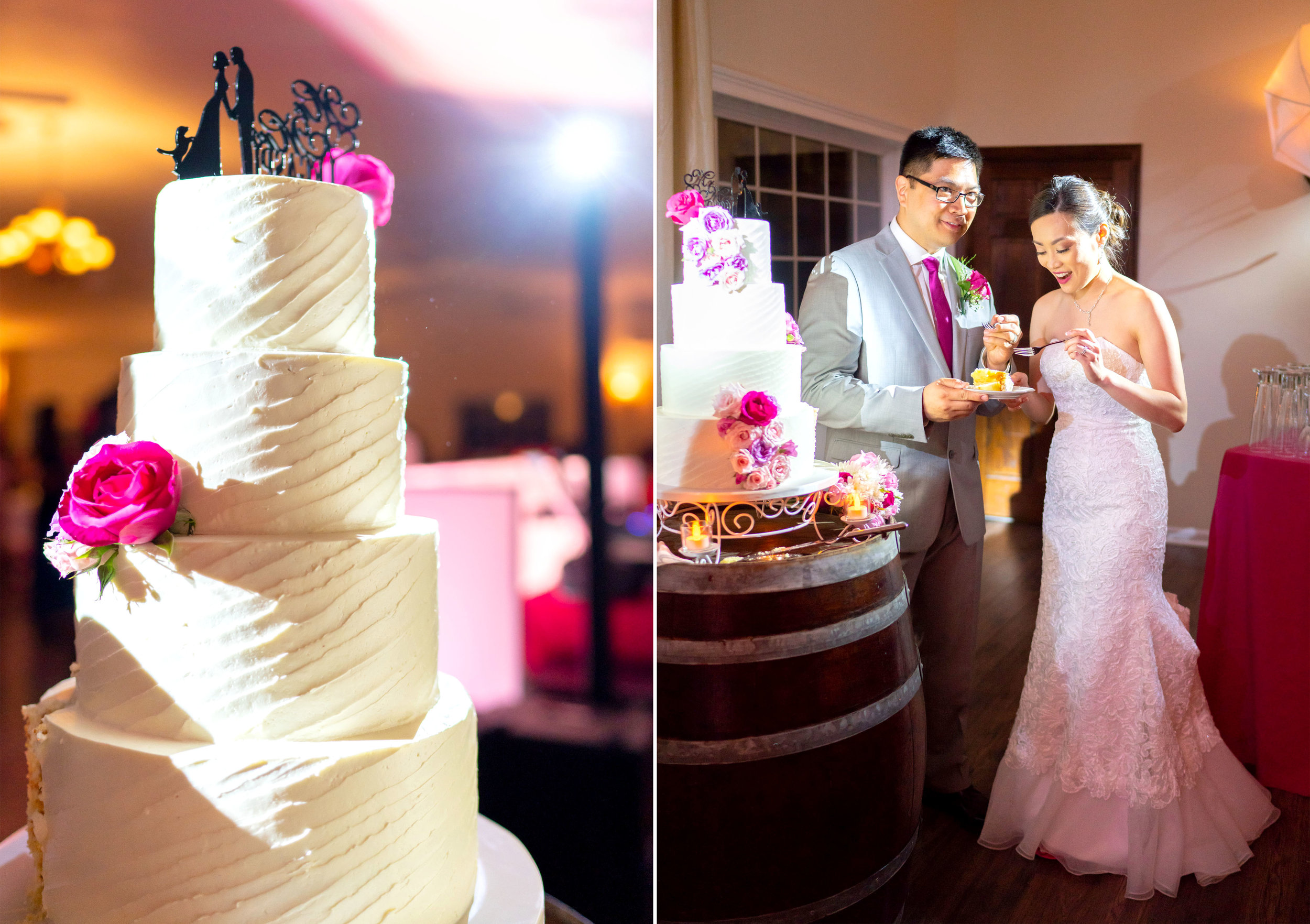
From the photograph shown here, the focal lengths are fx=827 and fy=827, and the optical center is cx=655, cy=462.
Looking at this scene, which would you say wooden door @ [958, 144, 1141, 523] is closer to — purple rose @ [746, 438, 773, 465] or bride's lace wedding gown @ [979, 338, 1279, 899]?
bride's lace wedding gown @ [979, 338, 1279, 899]

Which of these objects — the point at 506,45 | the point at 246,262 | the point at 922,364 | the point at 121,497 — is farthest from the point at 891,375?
the point at 121,497

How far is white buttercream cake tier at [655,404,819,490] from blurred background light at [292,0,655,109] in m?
0.72

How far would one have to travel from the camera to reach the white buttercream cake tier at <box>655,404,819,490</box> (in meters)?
1.54

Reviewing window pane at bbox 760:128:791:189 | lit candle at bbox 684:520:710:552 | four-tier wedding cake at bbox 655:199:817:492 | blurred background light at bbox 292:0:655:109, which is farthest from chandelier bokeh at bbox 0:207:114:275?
window pane at bbox 760:128:791:189

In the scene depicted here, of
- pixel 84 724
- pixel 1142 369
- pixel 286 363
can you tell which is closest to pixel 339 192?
pixel 286 363

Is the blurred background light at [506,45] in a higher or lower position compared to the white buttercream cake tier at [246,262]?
higher

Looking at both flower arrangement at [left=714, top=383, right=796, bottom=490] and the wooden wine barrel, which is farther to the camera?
flower arrangement at [left=714, top=383, right=796, bottom=490]

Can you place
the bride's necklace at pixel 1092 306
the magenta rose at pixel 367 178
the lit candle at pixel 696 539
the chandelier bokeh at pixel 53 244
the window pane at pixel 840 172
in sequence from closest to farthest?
the magenta rose at pixel 367 178 → the lit candle at pixel 696 539 → the chandelier bokeh at pixel 53 244 → the bride's necklace at pixel 1092 306 → the window pane at pixel 840 172

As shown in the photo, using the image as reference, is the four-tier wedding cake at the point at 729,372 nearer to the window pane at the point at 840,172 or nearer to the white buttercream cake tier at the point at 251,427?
the window pane at the point at 840,172

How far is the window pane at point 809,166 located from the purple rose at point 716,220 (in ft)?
0.66

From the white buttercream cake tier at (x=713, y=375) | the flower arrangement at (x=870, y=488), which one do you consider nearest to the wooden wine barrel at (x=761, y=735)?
the flower arrangement at (x=870, y=488)

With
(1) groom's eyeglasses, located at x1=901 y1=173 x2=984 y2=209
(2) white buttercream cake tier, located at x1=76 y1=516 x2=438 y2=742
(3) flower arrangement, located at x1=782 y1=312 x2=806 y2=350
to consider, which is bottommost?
(2) white buttercream cake tier, located at x1=76 y1=516 x2=438 y2=742

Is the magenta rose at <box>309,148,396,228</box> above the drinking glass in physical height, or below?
above

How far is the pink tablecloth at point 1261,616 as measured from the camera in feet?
5.38
